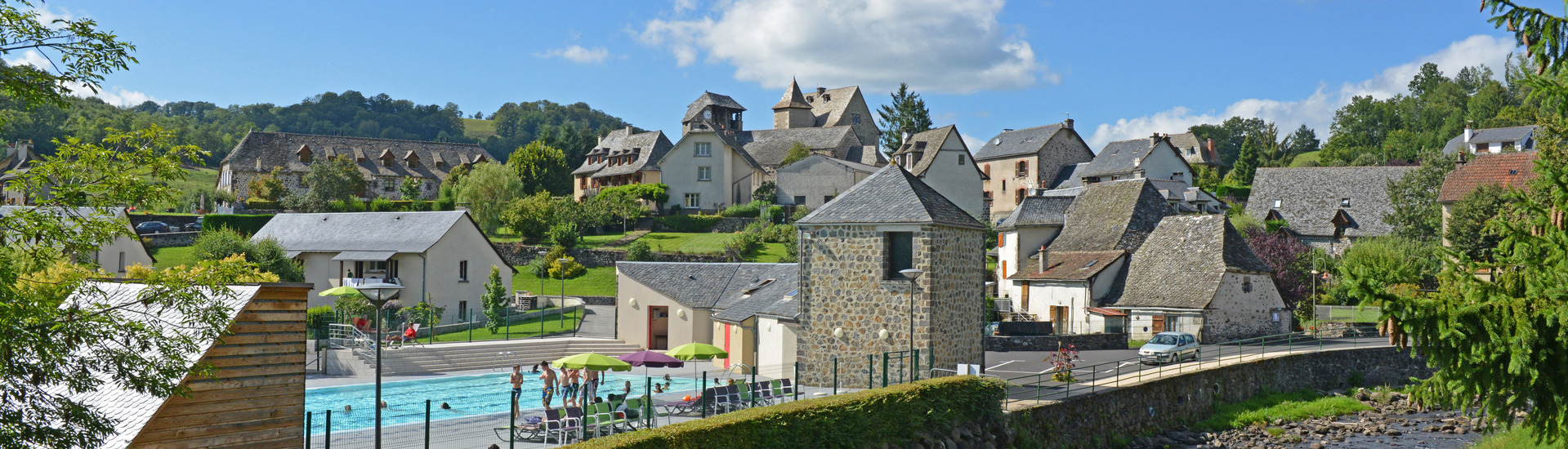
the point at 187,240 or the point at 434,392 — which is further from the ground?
the point at 187,240

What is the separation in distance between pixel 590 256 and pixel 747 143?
115ft

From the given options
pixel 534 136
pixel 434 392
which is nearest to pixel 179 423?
pixel 434 392

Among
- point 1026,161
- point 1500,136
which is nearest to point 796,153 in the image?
point 1026,161

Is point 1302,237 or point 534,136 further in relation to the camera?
point 534,136

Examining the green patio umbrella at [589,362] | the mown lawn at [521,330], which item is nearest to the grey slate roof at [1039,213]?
the mown lawn at [521,330]

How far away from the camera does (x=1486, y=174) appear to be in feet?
162

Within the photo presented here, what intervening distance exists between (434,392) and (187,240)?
39.9m

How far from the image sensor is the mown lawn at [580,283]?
5116 centimetres

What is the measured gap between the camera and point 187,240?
59.2 metres

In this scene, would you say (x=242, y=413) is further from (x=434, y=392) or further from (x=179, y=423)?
(x=434, y=392)

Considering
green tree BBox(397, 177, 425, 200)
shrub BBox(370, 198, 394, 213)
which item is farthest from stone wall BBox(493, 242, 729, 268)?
green tree BBox(397, 177, 425, 200)

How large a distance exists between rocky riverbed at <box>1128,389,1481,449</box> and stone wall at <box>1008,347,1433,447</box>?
2.30ft

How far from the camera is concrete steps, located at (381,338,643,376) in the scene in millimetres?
32344

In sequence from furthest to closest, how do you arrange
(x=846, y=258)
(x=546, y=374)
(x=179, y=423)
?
(x=846, y=258), (x=546, y=374), (x=179, y=423)
